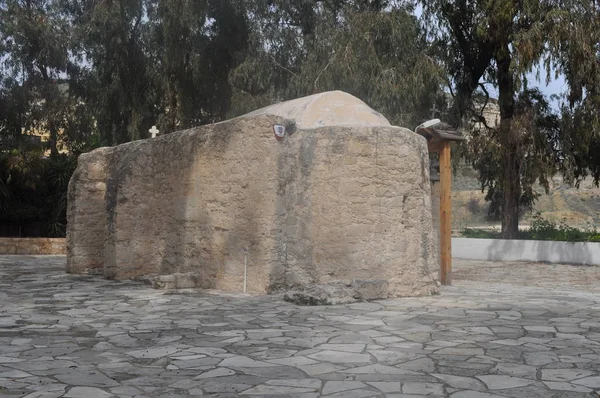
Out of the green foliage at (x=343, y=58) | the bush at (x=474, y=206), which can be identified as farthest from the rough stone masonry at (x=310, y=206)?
the bush at (x=474, y=206)

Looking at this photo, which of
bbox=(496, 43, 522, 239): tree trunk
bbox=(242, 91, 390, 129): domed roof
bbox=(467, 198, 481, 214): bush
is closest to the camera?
bbox=(242, 91, 390, 129): domed roof

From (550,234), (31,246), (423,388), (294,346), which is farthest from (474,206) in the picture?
(423,388)

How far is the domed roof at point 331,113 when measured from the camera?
7816 mm

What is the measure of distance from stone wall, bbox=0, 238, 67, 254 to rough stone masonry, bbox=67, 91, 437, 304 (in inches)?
358

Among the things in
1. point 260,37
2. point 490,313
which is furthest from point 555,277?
point 260,37

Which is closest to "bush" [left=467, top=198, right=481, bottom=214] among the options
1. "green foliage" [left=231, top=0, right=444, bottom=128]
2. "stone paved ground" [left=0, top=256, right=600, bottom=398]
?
"green foliage" [left=231, top=0, right=444, bottom=128]

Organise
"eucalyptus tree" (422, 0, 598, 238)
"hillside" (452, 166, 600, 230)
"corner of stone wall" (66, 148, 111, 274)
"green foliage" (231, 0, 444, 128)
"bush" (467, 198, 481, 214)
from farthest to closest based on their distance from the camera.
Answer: "bush" (467, 198, 481, 214)
"hillside" (452, 166, 600, 230)
"green foliage" (231, 0, 444, 128)
"eucalyptus tree" (422, 0, 598, 238)
"corner of stone wall" (66, 148, 111, 274)

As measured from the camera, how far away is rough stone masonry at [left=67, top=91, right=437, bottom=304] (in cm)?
708

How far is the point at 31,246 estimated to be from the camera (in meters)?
16.1

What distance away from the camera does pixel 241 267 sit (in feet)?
24.7

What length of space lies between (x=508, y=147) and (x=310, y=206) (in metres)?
9.62

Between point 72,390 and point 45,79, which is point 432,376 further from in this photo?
point 45,79

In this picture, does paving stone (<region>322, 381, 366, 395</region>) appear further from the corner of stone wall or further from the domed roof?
the corner of stone wall

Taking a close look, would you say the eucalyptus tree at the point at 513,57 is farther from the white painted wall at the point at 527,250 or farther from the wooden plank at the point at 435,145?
the wooden plank at the point at 435,145
